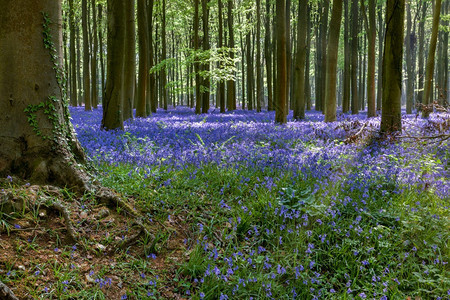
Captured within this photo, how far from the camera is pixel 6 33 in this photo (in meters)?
3.32

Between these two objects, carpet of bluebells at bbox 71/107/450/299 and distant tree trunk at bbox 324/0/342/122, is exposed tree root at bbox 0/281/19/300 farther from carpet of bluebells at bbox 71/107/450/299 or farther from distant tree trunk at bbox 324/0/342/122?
distant tree trunk at bbox 324/0/342/122

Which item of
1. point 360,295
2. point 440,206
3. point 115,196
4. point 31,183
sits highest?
point 31,183

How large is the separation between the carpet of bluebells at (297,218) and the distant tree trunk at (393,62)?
204 cm

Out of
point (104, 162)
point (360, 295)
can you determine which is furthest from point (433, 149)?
point (104, 162)

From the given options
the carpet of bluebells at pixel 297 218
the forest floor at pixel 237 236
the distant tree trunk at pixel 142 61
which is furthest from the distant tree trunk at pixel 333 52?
the distant tree trunk at pixel 142 61

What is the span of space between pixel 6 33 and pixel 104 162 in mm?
2420

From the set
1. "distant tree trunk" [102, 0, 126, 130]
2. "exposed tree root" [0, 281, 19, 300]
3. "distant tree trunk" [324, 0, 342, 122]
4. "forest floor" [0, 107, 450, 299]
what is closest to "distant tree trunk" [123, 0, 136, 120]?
"distant tree trunk" [102, 0, 126, 130]

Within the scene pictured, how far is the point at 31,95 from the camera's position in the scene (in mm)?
3387

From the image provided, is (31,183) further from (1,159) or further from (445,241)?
(445,241)

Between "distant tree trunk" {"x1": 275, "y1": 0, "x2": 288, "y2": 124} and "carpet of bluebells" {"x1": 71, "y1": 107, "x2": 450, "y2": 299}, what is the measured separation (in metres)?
5.56

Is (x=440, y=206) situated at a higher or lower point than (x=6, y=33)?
lower

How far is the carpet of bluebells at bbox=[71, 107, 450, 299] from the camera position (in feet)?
9.36

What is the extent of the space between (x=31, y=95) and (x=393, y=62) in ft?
25.8

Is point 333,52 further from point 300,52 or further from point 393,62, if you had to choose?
point 393,62
